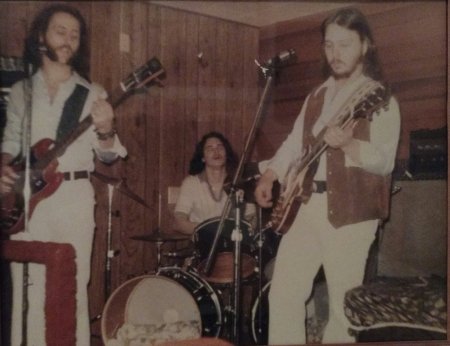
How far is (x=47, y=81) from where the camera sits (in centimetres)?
152

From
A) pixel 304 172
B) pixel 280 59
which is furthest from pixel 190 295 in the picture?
pixel 280 59

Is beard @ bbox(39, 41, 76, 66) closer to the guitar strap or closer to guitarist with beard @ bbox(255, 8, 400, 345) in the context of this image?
the guitar strap

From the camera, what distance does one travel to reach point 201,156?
1.63 meters

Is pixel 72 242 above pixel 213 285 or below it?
above

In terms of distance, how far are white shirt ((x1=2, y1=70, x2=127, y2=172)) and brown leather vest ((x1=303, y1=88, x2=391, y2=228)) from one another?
22.2 inches

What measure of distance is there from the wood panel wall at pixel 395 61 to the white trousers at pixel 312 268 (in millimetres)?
248

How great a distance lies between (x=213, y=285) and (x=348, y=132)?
0.58 meters

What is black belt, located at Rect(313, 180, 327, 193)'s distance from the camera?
167 cm

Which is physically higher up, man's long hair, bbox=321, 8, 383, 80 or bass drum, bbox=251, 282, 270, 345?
man's long hair, bbox=321, 8, 383, 80

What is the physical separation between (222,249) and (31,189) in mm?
536

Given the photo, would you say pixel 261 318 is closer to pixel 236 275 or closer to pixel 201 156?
pixel 236 275

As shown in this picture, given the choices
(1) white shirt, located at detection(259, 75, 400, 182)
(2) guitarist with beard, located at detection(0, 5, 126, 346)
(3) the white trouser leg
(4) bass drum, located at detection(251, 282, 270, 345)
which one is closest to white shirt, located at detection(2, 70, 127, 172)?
(2) guitarist with beard, located at detection(0, 5, 126, 346)

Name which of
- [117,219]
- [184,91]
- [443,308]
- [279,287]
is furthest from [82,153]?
[443,308]

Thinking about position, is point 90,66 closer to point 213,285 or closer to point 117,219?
point 117,219
